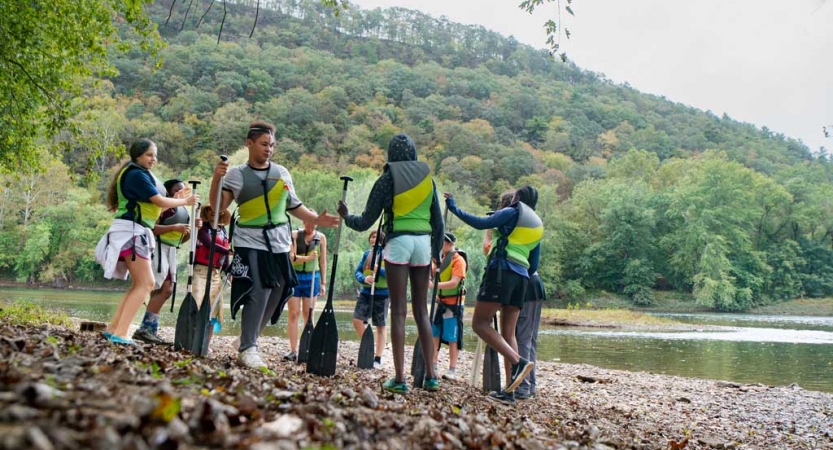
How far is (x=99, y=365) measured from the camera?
3.75 metres

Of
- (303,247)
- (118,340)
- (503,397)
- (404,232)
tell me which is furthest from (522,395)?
(118,340)

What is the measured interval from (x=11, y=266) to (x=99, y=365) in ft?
217

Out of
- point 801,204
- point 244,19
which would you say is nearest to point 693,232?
point 801,204

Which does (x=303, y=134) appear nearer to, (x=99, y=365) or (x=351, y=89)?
(x=351, y=89)

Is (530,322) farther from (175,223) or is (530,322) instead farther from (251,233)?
(175,223)

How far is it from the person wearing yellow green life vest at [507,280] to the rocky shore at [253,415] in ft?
1.56

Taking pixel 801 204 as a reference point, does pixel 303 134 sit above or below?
above

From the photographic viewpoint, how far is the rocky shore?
2314 millimetres

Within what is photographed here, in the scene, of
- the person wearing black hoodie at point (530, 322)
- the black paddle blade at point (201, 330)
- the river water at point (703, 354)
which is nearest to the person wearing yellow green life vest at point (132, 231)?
the black paddle blade at point (201, 330)

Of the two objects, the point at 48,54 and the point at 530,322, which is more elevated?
the point at 48,54

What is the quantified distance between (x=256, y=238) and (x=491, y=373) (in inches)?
126

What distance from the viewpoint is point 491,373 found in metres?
7.53

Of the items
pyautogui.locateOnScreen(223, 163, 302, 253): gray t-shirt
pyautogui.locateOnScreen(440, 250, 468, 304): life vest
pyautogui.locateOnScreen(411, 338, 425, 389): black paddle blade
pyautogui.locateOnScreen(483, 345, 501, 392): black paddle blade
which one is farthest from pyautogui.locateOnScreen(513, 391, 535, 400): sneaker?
Result: pyautogui.locateOnScreen(223, 163, 302, 253): gray t-shirt

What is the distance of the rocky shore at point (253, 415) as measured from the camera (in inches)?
91.1
